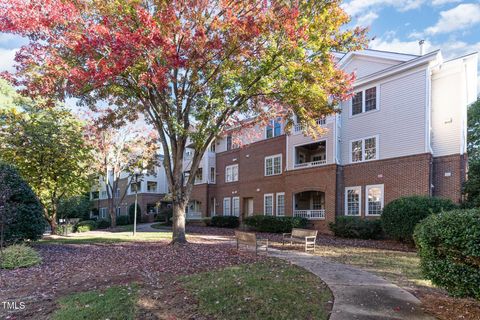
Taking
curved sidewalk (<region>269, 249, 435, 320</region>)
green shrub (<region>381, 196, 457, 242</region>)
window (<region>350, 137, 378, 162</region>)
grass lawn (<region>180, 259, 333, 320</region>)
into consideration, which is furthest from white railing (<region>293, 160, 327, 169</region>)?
grass lawn (<region>180, 259, 333, 320</region>)

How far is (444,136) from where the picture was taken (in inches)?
638

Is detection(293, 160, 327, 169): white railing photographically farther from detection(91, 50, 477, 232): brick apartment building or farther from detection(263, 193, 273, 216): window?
detection(263, 193, 273, 216): window

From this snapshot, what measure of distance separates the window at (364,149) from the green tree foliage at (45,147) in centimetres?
1597

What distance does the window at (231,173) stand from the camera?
29.2m

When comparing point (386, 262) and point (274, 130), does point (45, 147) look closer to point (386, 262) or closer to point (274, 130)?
point (274, 130)

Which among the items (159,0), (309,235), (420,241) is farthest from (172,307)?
(159,0)

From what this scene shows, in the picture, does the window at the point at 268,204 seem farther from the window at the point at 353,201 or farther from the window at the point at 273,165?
the window at the point at 353,201

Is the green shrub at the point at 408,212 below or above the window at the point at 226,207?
above

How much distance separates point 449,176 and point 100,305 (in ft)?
52.7

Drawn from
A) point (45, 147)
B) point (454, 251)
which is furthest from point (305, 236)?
point (45, 147)

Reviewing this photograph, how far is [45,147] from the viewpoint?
707 inches

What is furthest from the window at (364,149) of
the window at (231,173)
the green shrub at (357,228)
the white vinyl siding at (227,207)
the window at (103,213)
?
the window at (103,213)

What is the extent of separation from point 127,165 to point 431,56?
22.9 meters

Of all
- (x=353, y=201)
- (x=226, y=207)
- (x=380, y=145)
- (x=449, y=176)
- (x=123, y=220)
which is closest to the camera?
(x=449, y=176)
